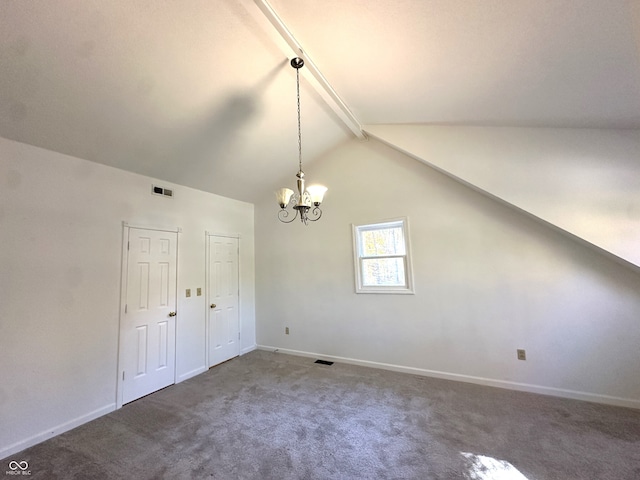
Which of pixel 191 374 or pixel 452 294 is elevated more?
pixel 452 294

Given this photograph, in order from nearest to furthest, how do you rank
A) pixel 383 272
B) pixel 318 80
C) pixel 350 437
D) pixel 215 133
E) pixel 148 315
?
pixel 350 437
pixel 318 80
pixel 215 133
pixel 148 315
pixel 383 272

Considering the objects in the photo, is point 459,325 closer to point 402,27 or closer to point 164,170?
point 402,27

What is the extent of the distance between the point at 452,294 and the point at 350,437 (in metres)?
2.15

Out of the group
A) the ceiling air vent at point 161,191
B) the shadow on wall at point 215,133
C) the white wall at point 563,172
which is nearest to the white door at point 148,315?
the ceiling air vent at point 161,191

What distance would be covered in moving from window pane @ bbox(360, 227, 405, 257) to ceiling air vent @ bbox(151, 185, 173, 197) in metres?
2.91

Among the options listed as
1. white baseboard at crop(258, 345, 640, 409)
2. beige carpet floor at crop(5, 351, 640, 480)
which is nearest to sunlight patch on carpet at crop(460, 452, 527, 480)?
beige carpet floor at crop(5, 351, 640, 480)

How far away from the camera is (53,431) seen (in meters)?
2.35

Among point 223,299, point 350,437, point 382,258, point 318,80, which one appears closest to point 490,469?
point 350,437

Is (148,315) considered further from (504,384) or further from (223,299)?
(504,384)

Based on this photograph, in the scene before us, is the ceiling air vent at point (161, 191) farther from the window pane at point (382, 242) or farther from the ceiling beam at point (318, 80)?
the window pane at point (382, 242)

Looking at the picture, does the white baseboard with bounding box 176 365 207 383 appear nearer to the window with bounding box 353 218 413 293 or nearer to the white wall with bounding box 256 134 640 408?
the white wall with bounding box 256 134 640 408

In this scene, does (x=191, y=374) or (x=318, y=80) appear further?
(x=191, y=374)

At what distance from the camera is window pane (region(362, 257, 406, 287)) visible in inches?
150

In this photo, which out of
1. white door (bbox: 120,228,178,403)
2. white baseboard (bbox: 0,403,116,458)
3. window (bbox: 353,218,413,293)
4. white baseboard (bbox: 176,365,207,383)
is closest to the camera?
white baseboard (bbox: 0,403,116,458)
